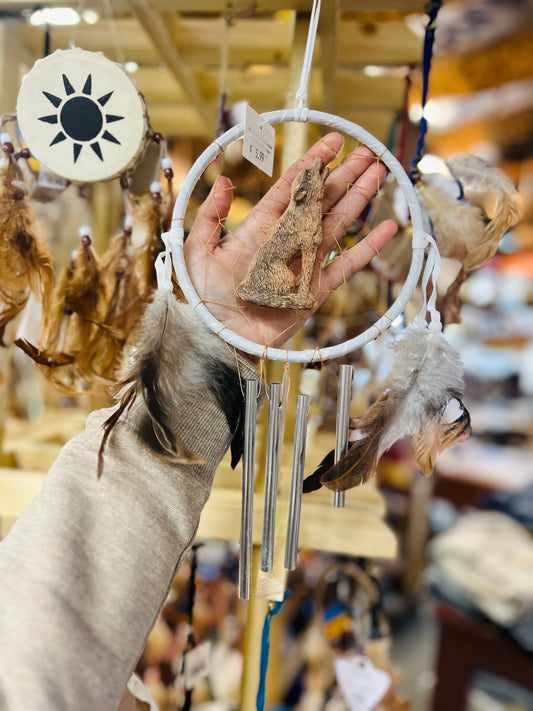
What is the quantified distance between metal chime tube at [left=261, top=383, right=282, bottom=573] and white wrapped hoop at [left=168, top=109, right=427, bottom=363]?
0.23 feet

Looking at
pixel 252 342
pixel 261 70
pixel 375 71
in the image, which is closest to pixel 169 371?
pixel 252 342

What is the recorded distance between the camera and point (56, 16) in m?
0.93

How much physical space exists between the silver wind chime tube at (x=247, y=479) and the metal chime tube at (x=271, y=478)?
0.02 m

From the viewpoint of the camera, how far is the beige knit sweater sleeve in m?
0.49

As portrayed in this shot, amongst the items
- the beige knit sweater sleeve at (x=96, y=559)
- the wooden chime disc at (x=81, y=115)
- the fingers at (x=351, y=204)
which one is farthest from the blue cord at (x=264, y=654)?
the wooden chime disc at (x=81, y=115)

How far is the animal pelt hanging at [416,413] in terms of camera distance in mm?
635

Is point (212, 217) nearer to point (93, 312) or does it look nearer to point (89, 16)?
point (93, 312)

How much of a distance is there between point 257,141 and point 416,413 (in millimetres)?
386

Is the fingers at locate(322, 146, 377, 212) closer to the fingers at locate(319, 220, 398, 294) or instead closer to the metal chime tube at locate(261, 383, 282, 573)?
the fingers at locate(319, 220, 398, 294)

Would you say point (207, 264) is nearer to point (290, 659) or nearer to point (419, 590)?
point (290, 659)

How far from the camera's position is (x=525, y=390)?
13.0 ft

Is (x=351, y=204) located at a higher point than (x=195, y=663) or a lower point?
higher

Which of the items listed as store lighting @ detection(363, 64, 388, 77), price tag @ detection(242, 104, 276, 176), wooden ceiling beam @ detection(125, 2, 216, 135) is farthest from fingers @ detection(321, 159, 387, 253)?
store lighting @ detection(363, 64, 388, 77)

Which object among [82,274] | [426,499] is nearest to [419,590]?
[426,499]
